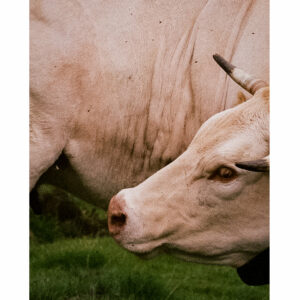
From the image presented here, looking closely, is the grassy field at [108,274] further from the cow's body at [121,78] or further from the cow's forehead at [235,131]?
the cow's forehead at [235,131]

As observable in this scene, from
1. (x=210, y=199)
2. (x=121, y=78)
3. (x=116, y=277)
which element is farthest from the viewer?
(x=116, y=277)

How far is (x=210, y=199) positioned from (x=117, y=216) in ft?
0.94

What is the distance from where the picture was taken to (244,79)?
7.50 ft

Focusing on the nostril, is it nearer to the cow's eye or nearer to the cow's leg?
the cow's eye

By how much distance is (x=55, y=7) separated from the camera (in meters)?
2.61

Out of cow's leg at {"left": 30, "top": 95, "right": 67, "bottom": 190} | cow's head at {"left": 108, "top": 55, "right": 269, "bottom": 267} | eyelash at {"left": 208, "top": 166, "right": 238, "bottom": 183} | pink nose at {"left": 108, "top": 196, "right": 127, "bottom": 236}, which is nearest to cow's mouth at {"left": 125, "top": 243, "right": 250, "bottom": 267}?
cow's head at {"left": 108, "top": 55, "right": 269, "bottom": 267}

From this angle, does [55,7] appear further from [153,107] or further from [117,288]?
[117,288]

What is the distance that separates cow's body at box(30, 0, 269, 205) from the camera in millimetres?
2555

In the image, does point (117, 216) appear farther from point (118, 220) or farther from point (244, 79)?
point (244, 79)

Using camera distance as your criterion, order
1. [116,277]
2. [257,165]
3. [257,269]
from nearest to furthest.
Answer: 1. [257,165]
2. [257,269]
3. [116,277]

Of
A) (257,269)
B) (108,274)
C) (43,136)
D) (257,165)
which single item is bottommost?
(108,274)

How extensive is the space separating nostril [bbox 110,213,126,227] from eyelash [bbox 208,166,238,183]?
0.29 metres
